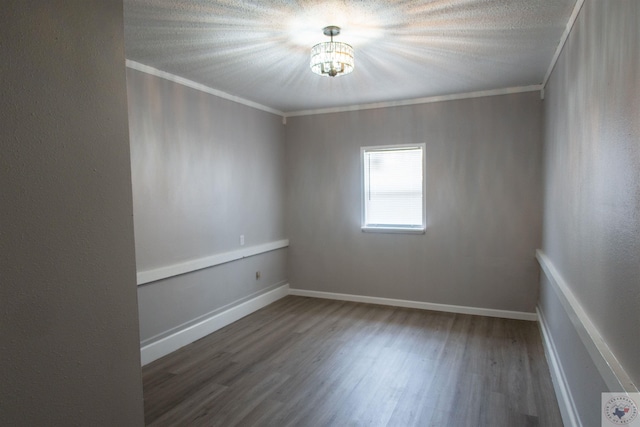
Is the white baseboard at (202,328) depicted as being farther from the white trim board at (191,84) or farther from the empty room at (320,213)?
the white trim board at (191,84)

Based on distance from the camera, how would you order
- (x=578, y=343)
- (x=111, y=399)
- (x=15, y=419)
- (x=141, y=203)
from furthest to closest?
(x=141, y=203), (x=578, y=343), (x=111, y=399), (x=15, y=419)

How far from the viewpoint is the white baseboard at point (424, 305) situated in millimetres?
4285

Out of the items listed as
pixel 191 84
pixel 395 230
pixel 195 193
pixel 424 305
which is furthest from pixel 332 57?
pixel 424 305

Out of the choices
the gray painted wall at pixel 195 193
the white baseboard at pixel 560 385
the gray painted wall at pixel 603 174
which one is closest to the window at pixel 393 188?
the gray painted wall at pixel 195 193

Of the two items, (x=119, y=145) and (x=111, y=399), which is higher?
(x=119, y=145)

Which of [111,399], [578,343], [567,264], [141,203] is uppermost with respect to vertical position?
[141,203]

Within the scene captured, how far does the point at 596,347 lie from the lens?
5.37 ft

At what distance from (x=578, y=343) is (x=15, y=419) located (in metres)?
2.44

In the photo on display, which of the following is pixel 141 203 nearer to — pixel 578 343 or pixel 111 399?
pixel 111 399

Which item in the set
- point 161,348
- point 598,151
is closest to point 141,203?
point 161,348

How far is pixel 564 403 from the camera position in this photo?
2.40 meters

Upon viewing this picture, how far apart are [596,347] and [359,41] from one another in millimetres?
2338

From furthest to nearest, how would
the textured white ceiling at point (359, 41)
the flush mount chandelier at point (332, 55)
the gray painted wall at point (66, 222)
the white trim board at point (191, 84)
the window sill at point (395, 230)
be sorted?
the window sill at point (395, 230)
the white trim board at point (191, 84)
the flush mount chandelier at point (332, 55)
the textured white ceiling at point (359, 41)
the gray painted wall at point (66, 222)

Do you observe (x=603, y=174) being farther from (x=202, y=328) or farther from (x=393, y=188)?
(x=202, y=328)
